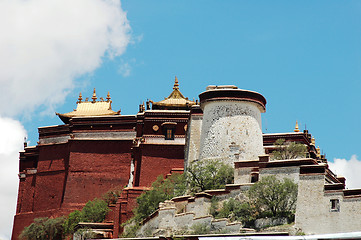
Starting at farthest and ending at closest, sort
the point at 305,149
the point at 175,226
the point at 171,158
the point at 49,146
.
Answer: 1. the point at 49,146
2. the point at 171,158
3. the point at 305,149
4. the point at 175,226

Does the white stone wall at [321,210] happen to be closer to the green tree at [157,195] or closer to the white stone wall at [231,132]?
the white stone wall at [231,132]

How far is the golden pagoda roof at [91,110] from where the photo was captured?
5450cm

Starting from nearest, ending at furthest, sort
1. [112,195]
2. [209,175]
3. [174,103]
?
1. [209,175]
2. [112,195]
3. [174,103]

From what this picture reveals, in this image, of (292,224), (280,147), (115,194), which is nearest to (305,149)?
(280,147)

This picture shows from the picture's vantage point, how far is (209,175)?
3872 cm

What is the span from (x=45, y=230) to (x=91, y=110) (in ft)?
32.9

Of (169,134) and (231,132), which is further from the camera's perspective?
(169,134)

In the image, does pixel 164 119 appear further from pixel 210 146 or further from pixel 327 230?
pixel 327 230

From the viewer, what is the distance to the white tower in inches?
1569

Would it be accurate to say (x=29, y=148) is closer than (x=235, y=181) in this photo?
No

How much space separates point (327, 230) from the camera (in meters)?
32.8

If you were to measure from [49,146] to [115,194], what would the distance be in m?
7.23

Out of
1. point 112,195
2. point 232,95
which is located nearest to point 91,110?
point 112,195

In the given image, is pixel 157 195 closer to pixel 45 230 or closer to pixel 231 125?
pixel 231 125
